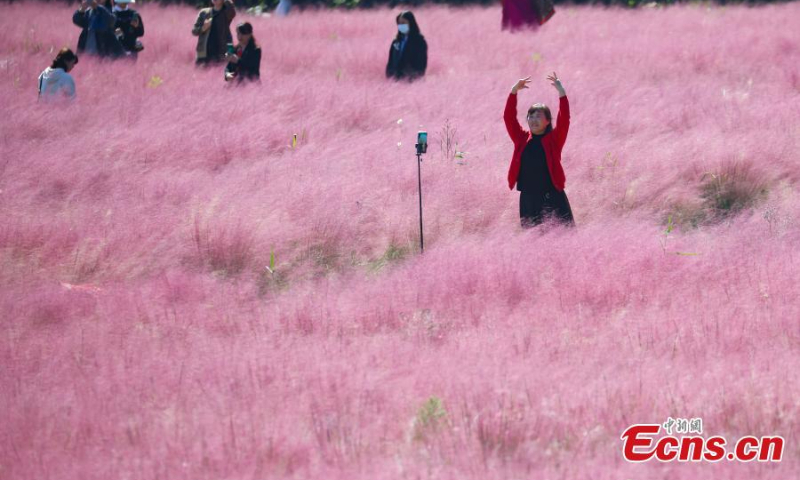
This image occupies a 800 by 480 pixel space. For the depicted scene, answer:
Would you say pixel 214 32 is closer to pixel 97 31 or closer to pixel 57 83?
pixel 97 31

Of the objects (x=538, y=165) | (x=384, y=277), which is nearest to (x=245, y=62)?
(x=538, y=165)

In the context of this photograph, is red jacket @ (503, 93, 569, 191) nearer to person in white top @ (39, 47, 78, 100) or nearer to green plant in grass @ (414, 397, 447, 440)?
green plant in grass @ (414, 397, 447, 440)

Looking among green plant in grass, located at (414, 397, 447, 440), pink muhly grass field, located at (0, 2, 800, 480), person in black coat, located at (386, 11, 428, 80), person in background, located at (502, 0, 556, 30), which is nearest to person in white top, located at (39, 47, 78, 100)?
pink muhly grass field, located at (0, 2, 800, 480)

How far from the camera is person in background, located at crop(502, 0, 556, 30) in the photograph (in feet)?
56.7

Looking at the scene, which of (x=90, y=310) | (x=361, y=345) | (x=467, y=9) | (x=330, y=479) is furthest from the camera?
(x=467, y=9)

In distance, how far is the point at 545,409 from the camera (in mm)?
4707

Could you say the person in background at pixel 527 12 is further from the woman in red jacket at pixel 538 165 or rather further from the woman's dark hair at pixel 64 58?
the woman in red jacket at pixel 538 165

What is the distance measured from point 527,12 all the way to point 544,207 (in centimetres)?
1063

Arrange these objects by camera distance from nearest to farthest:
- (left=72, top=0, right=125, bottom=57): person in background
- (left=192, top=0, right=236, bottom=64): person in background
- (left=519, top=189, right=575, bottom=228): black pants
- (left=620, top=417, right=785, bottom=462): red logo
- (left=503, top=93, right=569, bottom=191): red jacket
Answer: (left=620, top=417, right=785, bottom=462): red logo < (left=503, top=93, right=569, bottom=191): red jacket < (left=519, top=189, right=575, bottom=228): black pants < (left=192, top=0, right=236, bottom=64): person in background < (left=72, top=0, right=125, bottom=57): person in background

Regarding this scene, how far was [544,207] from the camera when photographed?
24.2 feet

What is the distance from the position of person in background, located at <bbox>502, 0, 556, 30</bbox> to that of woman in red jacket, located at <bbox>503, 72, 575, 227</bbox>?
10.3 m

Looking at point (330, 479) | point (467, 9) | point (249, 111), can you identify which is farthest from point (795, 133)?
point (467, 9)

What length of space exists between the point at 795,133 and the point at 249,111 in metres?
5.60

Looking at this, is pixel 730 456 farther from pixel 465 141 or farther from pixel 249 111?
pixel 249 111
